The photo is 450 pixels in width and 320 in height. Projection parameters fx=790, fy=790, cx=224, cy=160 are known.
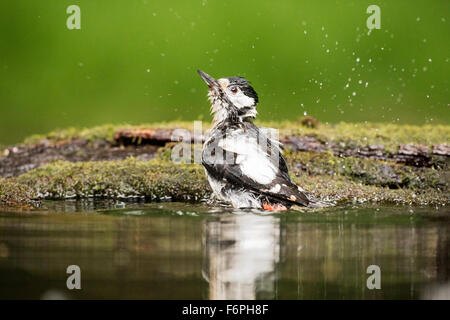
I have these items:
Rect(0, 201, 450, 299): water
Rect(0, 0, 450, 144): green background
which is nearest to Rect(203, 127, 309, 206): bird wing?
Rect(0, 201, 450, 299): water

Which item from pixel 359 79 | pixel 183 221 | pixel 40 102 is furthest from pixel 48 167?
pixel 359 79

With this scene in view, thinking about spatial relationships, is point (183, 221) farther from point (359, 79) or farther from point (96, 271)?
point (359, 79)

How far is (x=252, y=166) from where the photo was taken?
7039 millimetres

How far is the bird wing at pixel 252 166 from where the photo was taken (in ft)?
22.5

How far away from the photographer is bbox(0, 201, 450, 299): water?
4.25 metres

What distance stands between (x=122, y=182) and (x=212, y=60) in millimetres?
5208

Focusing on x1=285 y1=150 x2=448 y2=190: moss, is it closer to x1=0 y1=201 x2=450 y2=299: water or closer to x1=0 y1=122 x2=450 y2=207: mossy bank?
x1=0 y1=122 x2=450 y2=207: mossy bank

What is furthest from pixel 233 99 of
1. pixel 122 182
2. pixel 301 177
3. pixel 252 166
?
pixel 122 182

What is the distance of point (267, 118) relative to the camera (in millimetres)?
12742

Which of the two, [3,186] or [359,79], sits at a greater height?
[359,79]

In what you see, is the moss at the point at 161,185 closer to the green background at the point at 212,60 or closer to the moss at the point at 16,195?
the moss at the point at 16,195

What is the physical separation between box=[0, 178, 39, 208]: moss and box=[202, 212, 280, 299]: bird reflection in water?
1944mm

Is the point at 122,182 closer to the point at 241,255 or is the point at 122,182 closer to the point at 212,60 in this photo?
the point at 241,255
